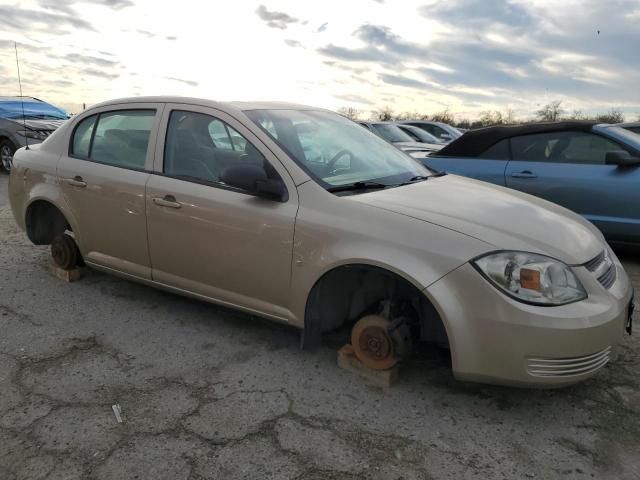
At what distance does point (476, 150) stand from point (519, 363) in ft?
13.0

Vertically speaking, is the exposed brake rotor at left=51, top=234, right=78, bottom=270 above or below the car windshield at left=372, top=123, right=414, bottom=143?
below

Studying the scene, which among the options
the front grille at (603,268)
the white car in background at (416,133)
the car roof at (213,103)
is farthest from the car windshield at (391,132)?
the front grille at (603,268)

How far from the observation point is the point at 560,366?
2.57 m

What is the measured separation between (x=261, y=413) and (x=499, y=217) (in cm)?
160

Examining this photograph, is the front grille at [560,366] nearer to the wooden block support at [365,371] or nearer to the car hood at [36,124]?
the wooden block support at [365,371]

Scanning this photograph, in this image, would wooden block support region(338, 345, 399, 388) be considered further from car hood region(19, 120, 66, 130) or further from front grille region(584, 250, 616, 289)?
car hood region(19, 120, 66, 130)

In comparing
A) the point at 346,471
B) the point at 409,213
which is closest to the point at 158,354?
the point at 346,471

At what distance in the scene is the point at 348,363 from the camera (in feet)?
10.4

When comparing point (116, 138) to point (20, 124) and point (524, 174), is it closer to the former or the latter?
point (524, 174)

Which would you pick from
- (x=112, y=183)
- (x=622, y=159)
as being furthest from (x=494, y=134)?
(x=112, y=183)

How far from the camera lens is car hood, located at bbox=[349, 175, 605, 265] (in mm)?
2695

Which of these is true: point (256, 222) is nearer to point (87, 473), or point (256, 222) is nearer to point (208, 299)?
point (208, 299)

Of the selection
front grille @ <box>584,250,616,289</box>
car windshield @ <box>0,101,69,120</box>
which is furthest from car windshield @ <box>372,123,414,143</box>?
front grille @ <box>584,250,616,289</box>

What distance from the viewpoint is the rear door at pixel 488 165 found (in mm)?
Answer: 5805
